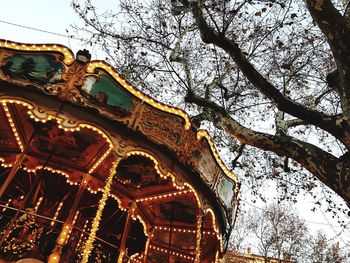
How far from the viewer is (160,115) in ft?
21.4

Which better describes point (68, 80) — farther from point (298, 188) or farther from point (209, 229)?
point (298, 188)

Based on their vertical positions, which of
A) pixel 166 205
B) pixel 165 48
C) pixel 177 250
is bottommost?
pixel 177 250

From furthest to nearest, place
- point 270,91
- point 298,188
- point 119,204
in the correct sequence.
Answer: point 298,188, point 119,204, point 270,91

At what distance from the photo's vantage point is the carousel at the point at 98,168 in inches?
228

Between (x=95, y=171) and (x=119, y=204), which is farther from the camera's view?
(x=119, y=204)

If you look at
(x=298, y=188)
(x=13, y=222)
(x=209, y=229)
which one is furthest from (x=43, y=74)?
(x=298, y=188)

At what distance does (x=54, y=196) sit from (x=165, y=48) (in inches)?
260

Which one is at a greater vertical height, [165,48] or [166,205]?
[165,48]

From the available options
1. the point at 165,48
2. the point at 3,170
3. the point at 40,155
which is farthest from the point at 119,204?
the point at 165,48

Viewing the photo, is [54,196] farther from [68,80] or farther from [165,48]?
[165,48]

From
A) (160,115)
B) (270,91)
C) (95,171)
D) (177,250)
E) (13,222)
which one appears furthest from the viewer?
(177,250)

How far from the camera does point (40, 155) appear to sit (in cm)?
880

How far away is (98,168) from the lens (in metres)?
8.52

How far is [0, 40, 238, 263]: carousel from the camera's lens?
5.79m
